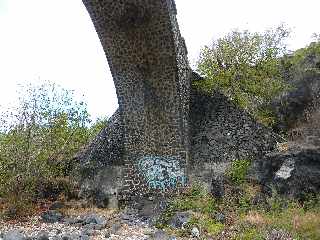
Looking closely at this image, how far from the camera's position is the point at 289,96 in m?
15.4

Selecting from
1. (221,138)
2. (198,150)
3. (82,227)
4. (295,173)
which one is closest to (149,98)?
(198,150)

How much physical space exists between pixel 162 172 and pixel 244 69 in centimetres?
425

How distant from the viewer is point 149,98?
14.0 m

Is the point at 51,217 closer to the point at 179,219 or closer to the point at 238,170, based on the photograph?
the point at 179,219

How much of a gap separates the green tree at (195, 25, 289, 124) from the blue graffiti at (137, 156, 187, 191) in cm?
272

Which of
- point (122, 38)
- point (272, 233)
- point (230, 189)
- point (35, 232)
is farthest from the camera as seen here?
point (122, 38)

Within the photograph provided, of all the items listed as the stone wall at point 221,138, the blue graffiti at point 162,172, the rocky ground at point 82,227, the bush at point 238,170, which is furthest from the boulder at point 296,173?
the rocky ground at point 82,227

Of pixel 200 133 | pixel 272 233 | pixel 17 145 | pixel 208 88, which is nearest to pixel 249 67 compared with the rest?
pixel 208 88

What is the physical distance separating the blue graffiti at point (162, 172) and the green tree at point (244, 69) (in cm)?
272

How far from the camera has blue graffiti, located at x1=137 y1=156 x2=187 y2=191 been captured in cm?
1384

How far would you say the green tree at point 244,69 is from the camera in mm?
15828

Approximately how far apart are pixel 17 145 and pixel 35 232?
3.06 m

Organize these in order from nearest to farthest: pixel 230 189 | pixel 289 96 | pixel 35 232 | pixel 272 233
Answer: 1. pixel 272 233
2. pixel 35 232
3. pixel 230 189
4. pixel 289 96

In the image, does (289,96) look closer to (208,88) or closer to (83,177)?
(208,88)
